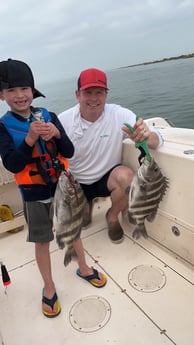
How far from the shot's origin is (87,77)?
2.58 m

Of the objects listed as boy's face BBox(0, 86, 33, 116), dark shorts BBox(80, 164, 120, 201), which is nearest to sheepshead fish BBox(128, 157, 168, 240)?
boy's face BBox(0, 86, 33, 116)

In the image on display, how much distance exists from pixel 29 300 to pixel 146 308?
95 cm

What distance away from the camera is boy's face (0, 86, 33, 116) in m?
1.83

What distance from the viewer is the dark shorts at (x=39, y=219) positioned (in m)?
2.03

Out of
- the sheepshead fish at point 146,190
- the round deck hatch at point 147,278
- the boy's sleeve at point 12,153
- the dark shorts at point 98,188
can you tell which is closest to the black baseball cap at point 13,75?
the boy's sleeve at point 12,153

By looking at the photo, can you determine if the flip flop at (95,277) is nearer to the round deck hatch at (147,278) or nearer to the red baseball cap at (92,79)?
the round deck hatch at (147,278)

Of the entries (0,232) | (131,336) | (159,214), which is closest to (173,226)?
(159,214)

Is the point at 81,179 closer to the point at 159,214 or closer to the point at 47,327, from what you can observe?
the point at 159,214

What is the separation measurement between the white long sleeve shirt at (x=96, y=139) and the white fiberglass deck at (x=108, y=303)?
2.62 feet

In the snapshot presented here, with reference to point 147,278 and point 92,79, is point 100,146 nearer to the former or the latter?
point 92,79

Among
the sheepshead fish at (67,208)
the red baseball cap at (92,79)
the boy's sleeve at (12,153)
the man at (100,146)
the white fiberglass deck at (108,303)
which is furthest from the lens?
the man at (100,146)

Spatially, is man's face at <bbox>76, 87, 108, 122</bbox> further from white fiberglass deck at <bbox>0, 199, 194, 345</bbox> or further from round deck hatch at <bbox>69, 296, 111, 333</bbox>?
round deck hatch at <bbox>69, 296, 111, 333</bbox>

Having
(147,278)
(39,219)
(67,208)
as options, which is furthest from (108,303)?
(67,208)

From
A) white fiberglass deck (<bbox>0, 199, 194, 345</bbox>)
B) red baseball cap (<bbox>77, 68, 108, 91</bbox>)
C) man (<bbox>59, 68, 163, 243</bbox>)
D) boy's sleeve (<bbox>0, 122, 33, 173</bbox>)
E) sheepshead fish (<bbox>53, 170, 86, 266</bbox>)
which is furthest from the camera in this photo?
man (<bbox>59, 68, 163, 243</bbox>)
